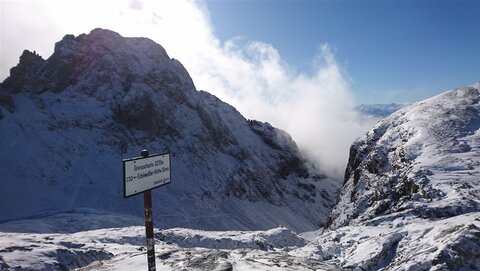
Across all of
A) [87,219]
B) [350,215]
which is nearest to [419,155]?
[350,215]

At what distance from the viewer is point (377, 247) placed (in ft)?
49.9

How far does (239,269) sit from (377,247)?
659 centimetres

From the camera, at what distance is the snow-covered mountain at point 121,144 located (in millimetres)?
57562

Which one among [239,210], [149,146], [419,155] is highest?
[149,146]

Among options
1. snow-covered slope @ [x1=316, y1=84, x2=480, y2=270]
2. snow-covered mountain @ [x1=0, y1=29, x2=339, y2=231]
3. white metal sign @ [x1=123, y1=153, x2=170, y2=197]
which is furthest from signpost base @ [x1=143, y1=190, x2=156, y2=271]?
snow-covered mountain @ [x1=0, y1=29, x2=339, y2=231]

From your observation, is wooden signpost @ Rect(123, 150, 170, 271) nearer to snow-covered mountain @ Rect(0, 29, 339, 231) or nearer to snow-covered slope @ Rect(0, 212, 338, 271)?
snow-covered slope @ Rect(0, 212, 338, 271)

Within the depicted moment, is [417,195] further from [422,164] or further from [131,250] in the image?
[131,250]

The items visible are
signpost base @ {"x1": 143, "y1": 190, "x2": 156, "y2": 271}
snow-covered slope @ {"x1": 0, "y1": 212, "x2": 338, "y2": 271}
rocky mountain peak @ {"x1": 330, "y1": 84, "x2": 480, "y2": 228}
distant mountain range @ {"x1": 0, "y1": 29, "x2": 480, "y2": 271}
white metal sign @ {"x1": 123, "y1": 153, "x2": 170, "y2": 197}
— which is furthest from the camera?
rocky mountain peak @ {"x1": 330, "y1": 84, "x2": 480, "y2": 228}

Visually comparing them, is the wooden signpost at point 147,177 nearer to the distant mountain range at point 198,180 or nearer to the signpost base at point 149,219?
the signpost base at point 149,219

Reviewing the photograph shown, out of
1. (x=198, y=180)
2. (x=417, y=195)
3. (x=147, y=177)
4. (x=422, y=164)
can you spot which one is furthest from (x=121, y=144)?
(x=147, y=177)

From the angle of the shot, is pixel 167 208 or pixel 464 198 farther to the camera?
pixel 167 208

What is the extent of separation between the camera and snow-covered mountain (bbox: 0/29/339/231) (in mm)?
57562

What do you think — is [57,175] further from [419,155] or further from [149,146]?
[419,155]

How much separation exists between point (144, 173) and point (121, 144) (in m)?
65.0
